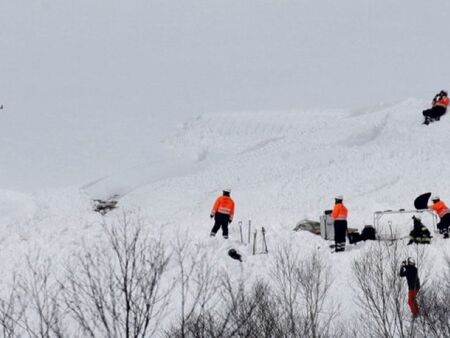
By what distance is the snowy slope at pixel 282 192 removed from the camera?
19.6 m

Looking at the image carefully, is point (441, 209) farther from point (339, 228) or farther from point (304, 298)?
point (304, 298)

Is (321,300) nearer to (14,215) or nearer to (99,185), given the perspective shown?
(14,215)

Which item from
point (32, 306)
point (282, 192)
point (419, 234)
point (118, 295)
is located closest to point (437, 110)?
point (282, 192)

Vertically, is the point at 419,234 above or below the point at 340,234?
below

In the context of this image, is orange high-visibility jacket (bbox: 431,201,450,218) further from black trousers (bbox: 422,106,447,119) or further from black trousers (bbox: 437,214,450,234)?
black trousers (bbox: 422,106,447,119)

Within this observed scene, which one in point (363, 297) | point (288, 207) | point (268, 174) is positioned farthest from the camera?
point (268, 174)

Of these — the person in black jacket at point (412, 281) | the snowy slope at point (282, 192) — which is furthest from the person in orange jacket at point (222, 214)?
the person in black jacket at point (412, 281)

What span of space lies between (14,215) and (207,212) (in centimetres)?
1074

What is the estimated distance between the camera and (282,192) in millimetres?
32094

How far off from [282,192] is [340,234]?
13.3 m

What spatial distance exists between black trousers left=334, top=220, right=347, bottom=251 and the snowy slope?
16.5 inches

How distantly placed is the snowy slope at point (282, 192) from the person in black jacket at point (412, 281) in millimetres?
2016

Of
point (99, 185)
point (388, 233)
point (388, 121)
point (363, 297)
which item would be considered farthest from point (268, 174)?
point (363, 297)

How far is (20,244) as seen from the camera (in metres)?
20.7
